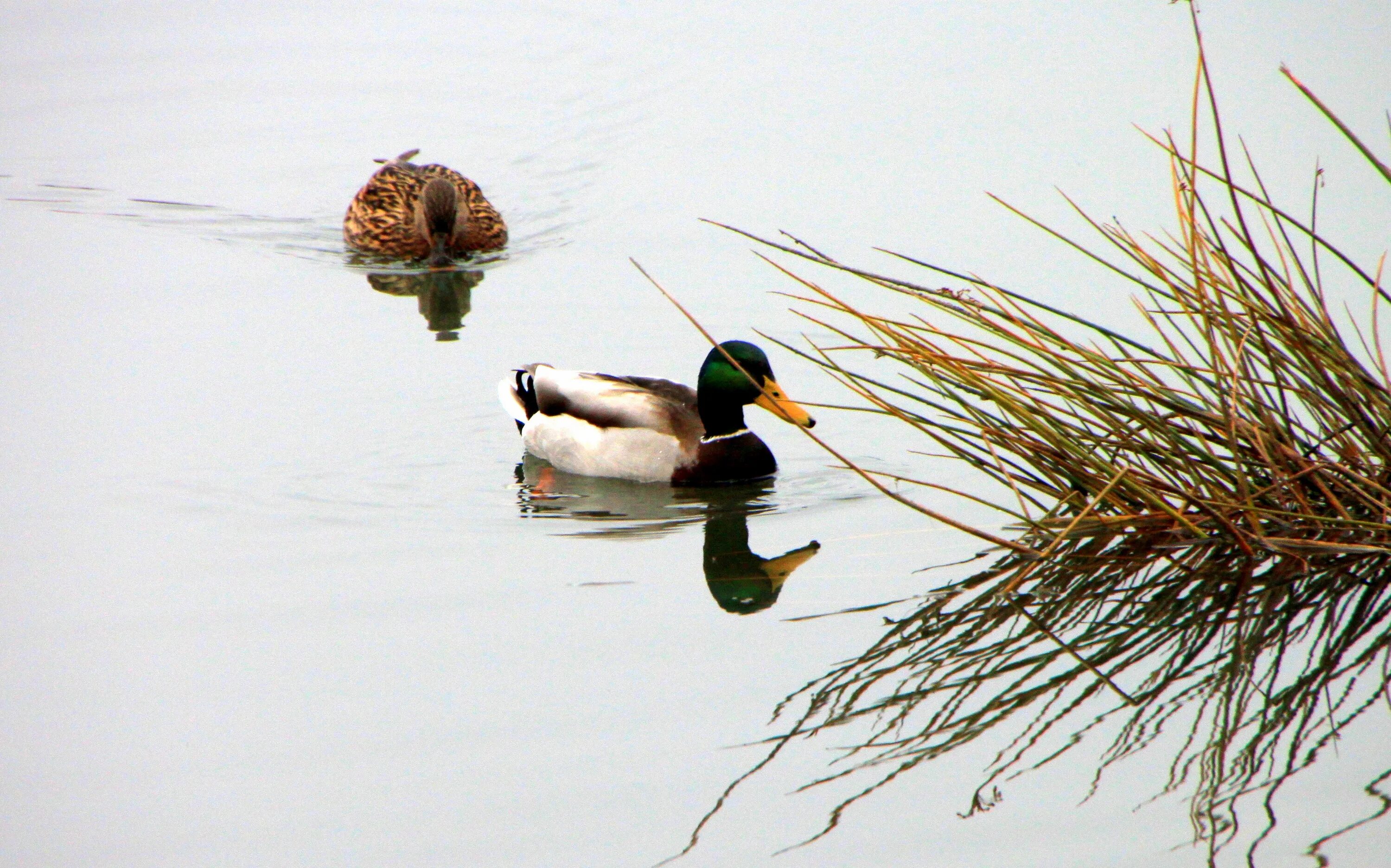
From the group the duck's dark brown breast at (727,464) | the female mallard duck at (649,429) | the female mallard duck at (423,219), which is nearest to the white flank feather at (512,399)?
the female mallard duck at (649,429)

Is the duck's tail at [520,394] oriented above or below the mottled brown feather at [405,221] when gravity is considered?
Answer: below

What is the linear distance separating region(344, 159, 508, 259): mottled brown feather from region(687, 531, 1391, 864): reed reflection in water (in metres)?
6.28

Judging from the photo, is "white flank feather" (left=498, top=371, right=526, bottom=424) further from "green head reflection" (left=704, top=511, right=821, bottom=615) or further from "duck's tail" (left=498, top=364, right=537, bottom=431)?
"green head reflection" (left=704, top=511, right=821, bottom=615)

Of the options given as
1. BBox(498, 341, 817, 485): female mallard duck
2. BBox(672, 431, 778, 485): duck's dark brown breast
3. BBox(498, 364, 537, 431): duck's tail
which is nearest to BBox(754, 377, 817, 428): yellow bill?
BBox(498, 341, 817, 485): female mallard duck

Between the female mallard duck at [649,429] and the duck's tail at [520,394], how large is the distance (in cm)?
14

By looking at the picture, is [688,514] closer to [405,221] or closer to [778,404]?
[778,404]

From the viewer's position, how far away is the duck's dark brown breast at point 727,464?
7.75m

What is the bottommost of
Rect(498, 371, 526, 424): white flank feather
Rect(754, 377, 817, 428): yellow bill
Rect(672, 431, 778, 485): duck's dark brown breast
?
Rect(672, 431, 778, 485): duck's dark brown breast

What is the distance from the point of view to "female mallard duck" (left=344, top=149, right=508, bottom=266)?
36.6 ft

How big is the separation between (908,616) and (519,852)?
5.99 feet

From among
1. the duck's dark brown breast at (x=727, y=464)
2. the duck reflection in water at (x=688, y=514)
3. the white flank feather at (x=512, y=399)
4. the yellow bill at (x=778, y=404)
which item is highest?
the yellow bill at (x=778, y=404)

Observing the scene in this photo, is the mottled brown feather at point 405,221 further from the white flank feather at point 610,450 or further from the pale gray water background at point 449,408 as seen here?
the white flank feather at point 610,450

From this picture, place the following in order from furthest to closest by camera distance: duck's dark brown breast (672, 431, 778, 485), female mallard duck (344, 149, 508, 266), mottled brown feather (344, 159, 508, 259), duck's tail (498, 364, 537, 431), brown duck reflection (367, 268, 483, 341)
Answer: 1. mottled brown feather (344, 159, 508, 259)
2. female mallard duck (344, 149, 508, 266)
3. brown duck reflection (367, 268, 483, 341)
4. duck's tail (498, 364, 537, 431)
5. duck's dark brown breast (672, 431, 778, 485)

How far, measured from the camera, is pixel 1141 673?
5012 millimetres
